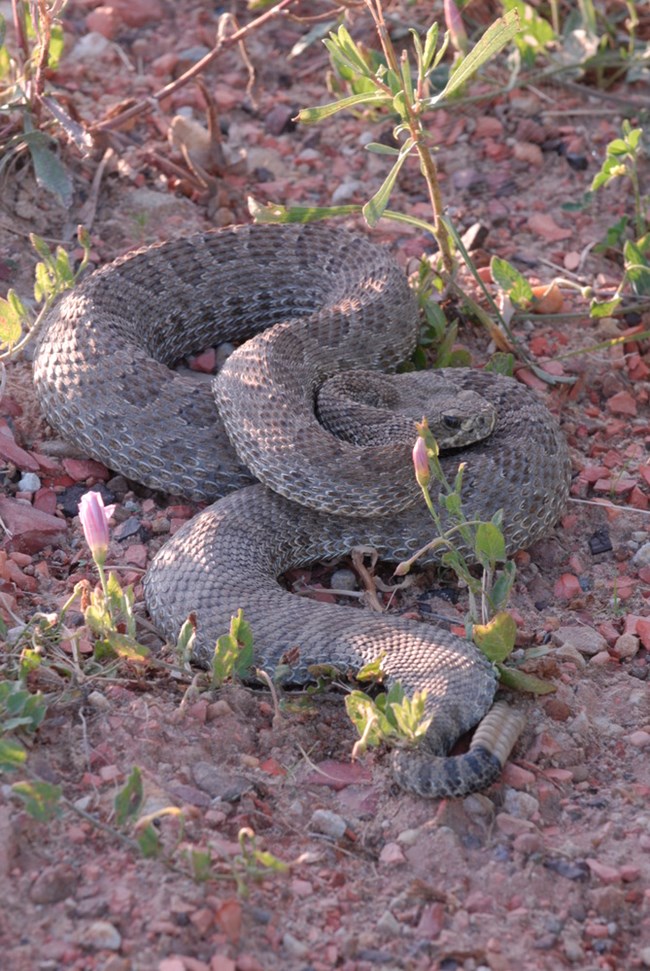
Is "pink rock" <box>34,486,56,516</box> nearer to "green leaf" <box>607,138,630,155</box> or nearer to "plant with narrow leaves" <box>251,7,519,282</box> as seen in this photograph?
"plant with narrow leaves" <box>251,7,519,282</box>

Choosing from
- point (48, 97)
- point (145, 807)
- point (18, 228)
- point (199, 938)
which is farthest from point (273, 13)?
point (199, 938)

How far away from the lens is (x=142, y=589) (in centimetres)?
501

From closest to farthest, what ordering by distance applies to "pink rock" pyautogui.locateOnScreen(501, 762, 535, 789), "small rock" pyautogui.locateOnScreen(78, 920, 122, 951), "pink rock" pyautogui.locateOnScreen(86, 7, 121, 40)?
"small rock" pyautogui.locateOnScreen(78, 920, 122, 951) < "pink rock" pyautogui.locateOnScreen(501, 762, 535, 789) < "pink rock" pyautogui.locateOnScreen(86, 7, 121, 40)

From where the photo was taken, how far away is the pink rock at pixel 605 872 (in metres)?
3.69

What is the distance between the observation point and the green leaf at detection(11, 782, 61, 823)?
3477 mm

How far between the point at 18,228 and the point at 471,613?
12.0 feet

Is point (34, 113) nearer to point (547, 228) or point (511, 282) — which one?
point (511, 282)

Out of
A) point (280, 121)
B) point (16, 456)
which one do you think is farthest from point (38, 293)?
point (280, 121)

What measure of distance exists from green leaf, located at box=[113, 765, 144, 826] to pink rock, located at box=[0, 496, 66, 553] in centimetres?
190

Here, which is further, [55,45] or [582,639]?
[55,45]

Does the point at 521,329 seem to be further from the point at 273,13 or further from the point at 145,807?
the point at 145,807

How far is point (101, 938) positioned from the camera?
3.31 metres

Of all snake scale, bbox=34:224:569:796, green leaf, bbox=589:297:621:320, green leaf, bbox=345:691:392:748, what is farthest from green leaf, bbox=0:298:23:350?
green leaf, bbox=589:297:621:320

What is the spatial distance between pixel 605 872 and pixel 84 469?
10.3ft
